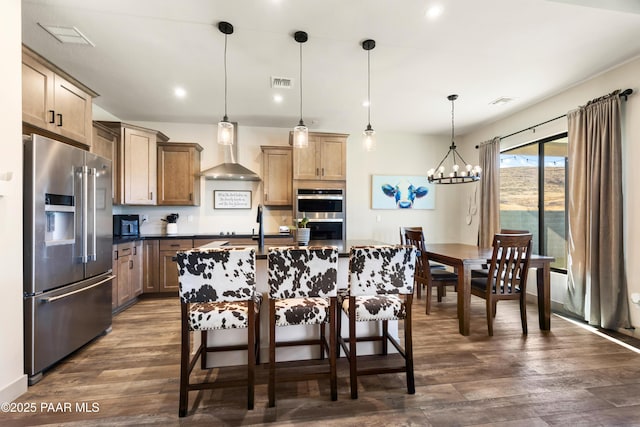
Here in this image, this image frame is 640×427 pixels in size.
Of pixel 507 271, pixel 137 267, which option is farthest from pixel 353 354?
pixel 137 267

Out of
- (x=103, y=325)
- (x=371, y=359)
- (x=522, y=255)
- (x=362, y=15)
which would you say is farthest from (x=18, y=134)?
(x=522, y=255)

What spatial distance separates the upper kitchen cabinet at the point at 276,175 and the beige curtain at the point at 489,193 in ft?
10.6

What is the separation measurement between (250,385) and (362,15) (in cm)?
275

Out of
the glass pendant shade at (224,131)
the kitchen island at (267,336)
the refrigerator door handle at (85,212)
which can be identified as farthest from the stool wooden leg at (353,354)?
the refrigerator door handle at (85,212)

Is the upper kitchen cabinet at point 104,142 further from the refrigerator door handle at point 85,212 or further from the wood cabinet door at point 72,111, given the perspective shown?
the refrigerator door handle at point 85,212

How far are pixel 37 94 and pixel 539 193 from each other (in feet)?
19.1

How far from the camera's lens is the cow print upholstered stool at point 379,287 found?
182 centimetres

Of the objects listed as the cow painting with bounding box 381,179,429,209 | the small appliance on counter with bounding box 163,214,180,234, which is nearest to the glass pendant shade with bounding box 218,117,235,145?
the small appliance on counter with bounding box 163,214,180,234

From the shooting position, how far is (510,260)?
9.09 ft

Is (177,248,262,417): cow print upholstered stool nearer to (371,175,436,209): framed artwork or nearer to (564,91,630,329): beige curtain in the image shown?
(564,91,630,329): beige curtain

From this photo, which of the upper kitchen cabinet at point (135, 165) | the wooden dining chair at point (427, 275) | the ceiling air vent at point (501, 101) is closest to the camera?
the wooden dining chair at point (427, 275)

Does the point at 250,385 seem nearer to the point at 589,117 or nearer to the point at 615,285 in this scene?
the point at 615,285

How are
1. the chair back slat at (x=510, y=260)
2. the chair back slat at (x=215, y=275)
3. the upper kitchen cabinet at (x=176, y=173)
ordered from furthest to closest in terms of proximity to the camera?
the upper kitchen cabinet at (x=176, y=173) → the chair back slat at (x=510, y=260) → the chair back slat at (x=215, y=275)

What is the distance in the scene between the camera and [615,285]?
2.86m
